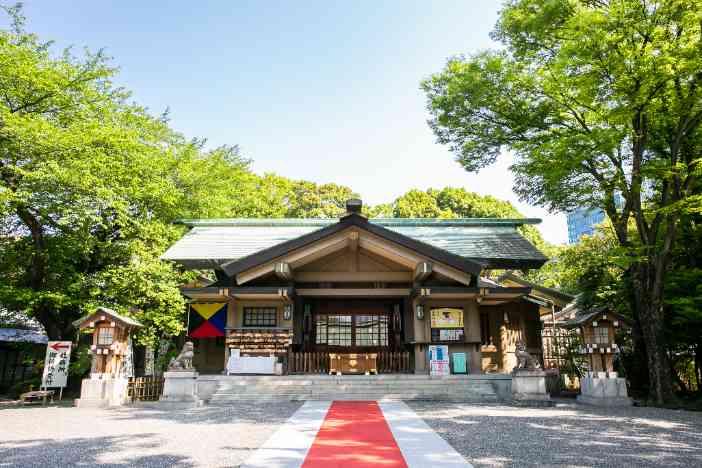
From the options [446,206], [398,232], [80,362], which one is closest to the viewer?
[80,362]

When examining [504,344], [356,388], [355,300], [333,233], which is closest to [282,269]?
[333,233]

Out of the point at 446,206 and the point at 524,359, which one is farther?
the point at 446,206

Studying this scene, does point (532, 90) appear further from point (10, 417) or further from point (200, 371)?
point (10, 417)

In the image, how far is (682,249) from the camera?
Answer: 12852 mm

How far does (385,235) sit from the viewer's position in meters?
12.8

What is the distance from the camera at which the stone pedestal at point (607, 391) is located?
34.8ft

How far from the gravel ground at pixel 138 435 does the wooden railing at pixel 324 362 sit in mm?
3088

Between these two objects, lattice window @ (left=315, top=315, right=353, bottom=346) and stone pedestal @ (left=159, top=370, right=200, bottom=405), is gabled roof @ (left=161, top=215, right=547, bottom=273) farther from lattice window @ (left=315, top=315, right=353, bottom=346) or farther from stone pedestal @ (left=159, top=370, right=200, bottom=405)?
stone pedestal @ (left=159, top=370, right=200, bottom=405)

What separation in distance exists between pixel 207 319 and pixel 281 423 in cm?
801

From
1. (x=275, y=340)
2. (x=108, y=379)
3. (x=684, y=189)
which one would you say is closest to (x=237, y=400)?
(x=275, y=340)

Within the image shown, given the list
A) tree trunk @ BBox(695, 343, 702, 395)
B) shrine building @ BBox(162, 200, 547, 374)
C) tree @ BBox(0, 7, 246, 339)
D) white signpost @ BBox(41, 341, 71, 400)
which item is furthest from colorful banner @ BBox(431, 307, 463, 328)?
white signpost @ BBox(41, 341, 71, 400)

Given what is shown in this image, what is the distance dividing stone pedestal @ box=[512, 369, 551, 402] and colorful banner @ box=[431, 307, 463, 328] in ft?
10.0

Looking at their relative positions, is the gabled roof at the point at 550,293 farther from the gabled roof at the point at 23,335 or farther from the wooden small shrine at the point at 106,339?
the gabled roof at the point at 23,335

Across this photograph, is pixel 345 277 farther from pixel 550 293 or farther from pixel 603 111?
pixel 603 111
